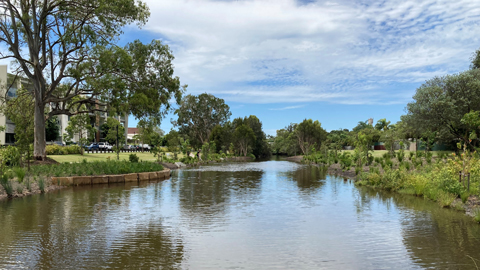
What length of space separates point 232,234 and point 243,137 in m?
72.9

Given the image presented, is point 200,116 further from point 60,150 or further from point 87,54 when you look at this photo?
point 87,54

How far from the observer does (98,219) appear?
1020 cm

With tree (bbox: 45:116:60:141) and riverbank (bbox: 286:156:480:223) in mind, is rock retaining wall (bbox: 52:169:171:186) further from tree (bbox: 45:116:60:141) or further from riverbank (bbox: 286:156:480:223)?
tree (bbox: 45:116:60:141)

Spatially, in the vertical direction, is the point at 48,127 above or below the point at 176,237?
above

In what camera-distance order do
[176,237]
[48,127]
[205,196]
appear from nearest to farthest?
1. [176,237]
2. [205,196]
3. [48,127]

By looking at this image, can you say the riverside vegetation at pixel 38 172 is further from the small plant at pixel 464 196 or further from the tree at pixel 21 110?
the small plant at pixel 464 196

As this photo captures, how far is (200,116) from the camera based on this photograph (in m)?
90.1

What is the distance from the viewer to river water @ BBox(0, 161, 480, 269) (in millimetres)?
6570

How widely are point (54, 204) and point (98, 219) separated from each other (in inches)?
140

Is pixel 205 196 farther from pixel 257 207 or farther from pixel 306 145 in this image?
pixel 306 145

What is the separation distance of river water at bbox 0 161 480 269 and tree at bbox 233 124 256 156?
2618 inches

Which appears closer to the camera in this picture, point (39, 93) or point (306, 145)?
point (39, 93)

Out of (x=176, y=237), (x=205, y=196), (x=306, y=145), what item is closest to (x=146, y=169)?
(x=205, y=196)

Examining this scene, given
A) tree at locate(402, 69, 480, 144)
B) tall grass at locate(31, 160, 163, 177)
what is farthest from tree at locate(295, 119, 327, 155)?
tall grass at locate(31, 160, 163, 177)
